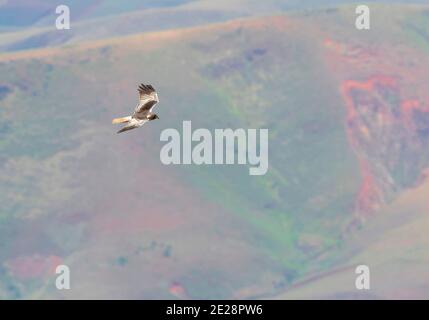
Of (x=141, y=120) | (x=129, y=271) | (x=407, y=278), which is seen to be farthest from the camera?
(x=129, y=271)

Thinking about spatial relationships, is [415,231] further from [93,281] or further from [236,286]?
[93,281]

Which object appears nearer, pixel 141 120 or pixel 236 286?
pixel 141 120

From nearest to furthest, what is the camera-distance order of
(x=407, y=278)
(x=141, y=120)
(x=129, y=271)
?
(x=141, y=120)
(x=407, y=278)
(x=129, y=271)

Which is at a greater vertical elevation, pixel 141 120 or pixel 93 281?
pixel 93 281
